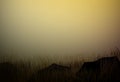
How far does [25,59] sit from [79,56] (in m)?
0.37

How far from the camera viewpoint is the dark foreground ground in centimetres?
155

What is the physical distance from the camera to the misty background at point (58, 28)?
1576 mm

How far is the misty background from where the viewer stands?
1576 millimetres

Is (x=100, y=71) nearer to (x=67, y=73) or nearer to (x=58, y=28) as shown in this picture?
(x=67, y=73)

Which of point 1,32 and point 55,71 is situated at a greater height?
point 1,32

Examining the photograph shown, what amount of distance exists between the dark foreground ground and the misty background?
65mm

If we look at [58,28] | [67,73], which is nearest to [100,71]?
[67,73]

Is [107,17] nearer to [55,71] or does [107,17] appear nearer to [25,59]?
[55,71]

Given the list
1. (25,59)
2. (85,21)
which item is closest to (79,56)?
(85,21)

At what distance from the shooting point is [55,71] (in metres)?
1.60

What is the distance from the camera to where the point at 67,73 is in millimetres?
1609

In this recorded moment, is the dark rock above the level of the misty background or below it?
below

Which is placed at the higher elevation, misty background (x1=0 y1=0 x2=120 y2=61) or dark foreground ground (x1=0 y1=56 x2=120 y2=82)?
misty background (x1=0 y1=0 x2=120 y2=61)

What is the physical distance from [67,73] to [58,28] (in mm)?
315
